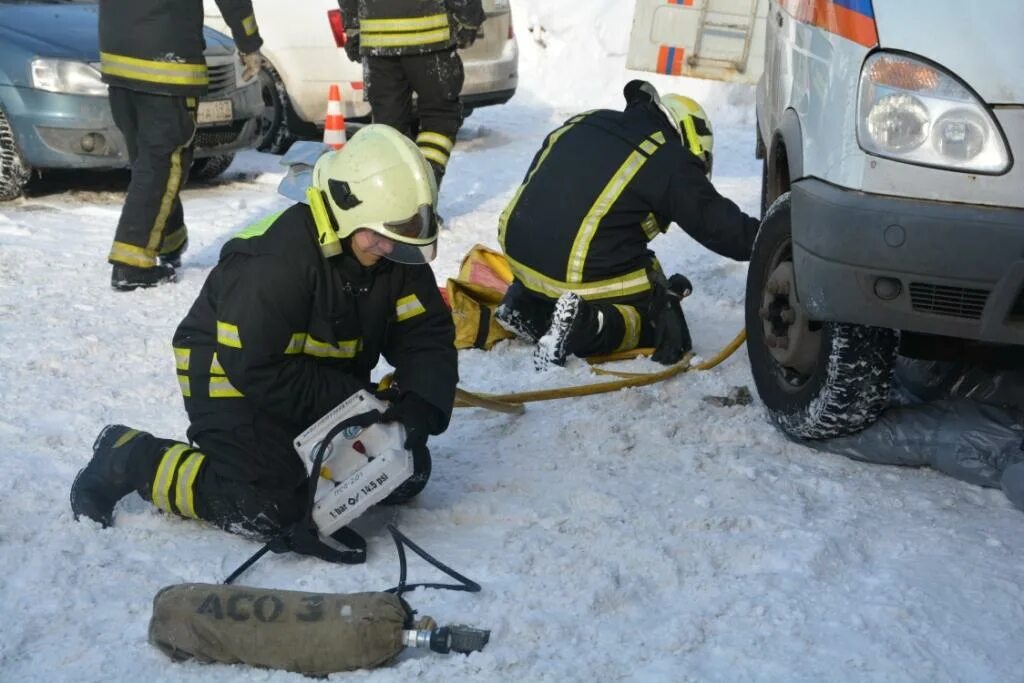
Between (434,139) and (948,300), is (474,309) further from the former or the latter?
(948,300)

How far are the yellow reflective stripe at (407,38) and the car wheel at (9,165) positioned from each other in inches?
94.2

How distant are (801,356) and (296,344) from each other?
1616 millimetres

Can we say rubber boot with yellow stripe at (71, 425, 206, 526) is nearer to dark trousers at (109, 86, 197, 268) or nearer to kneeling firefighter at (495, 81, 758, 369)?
kneeling firefighter at (495, 81, 758, 369)

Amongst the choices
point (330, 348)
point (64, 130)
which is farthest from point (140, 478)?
point (64, 130)

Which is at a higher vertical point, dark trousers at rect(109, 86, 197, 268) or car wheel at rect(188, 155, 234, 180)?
dark trousers at rect(109, 86, 197, 268)

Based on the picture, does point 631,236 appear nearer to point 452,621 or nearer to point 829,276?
point 829,276

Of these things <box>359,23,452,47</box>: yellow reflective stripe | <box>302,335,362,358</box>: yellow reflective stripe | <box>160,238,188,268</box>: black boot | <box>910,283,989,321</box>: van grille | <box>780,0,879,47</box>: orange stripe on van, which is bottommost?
<box>160,238,188,268</box>: black boot

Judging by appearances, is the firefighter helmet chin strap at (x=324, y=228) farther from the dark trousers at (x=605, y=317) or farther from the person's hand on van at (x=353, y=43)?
the person's hand on van at (x=353, y=43)

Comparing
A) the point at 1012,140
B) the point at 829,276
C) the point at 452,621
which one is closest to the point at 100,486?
the point at 452,621

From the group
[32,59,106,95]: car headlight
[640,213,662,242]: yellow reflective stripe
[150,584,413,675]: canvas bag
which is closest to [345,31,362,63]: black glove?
[32,59,106,95]: car headlight

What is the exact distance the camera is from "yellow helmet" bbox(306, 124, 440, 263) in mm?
3455

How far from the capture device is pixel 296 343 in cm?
357

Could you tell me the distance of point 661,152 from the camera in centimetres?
515

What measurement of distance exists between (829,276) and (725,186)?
5.78 meters
